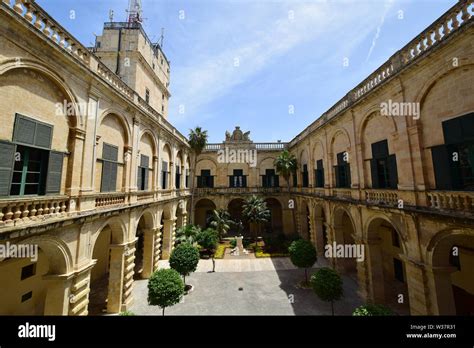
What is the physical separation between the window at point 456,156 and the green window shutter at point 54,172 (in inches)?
578

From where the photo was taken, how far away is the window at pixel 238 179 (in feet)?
100

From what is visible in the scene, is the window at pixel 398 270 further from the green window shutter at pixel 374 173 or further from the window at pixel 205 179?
the window at pixel 205 179

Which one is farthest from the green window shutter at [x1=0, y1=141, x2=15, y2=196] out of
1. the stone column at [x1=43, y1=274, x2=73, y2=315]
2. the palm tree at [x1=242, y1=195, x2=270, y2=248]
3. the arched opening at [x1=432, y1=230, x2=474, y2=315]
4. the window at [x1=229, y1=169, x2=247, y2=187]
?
the window at [x1=229, y1=169, x2=247, y2=187]

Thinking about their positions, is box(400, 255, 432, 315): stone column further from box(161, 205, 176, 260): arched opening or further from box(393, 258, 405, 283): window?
box(161, 205, 176, 260): arched opening

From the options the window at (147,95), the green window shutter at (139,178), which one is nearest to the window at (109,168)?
the green window shutter at (139,178)

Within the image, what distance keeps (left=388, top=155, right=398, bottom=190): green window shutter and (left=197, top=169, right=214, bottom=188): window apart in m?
22.7

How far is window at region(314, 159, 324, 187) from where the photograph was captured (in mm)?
18936

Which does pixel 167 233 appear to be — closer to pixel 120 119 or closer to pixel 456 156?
pixel 120 119

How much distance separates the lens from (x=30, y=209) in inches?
271

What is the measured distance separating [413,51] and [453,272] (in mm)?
10154
